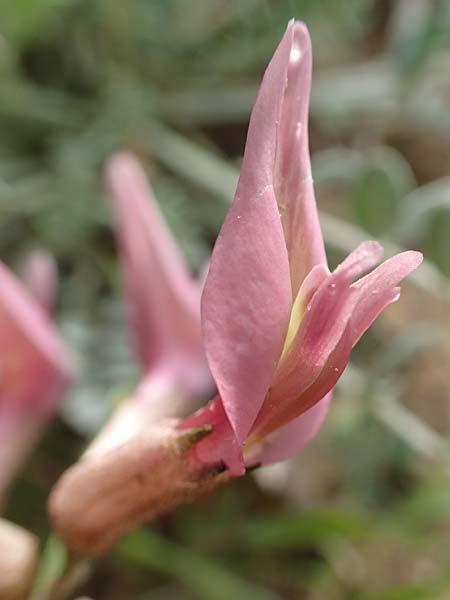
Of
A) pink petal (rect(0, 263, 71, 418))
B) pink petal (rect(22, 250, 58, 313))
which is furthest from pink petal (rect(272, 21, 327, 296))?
pink petal (rect(22, 250, 58, 313))

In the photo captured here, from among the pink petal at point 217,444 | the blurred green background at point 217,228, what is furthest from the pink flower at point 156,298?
the pink petal at point 217,444

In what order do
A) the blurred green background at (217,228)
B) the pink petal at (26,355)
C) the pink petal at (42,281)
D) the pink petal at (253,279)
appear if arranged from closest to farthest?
1. the pink petal at (253,279)
2. the pink petal at (26,355)
3. the pink petal at (42,281)
4. the blurred green background at (217,228)

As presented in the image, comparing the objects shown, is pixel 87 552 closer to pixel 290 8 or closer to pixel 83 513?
pixel 83 513

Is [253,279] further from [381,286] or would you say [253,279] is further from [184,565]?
[184,565]

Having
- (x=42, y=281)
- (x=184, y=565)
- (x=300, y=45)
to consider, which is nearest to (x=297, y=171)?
(x=300, y=45)

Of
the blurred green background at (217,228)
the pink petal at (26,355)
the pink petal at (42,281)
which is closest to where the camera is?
the pink petal at (26,355)

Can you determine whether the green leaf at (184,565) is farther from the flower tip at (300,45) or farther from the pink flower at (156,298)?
the flower tip at (300,45)
